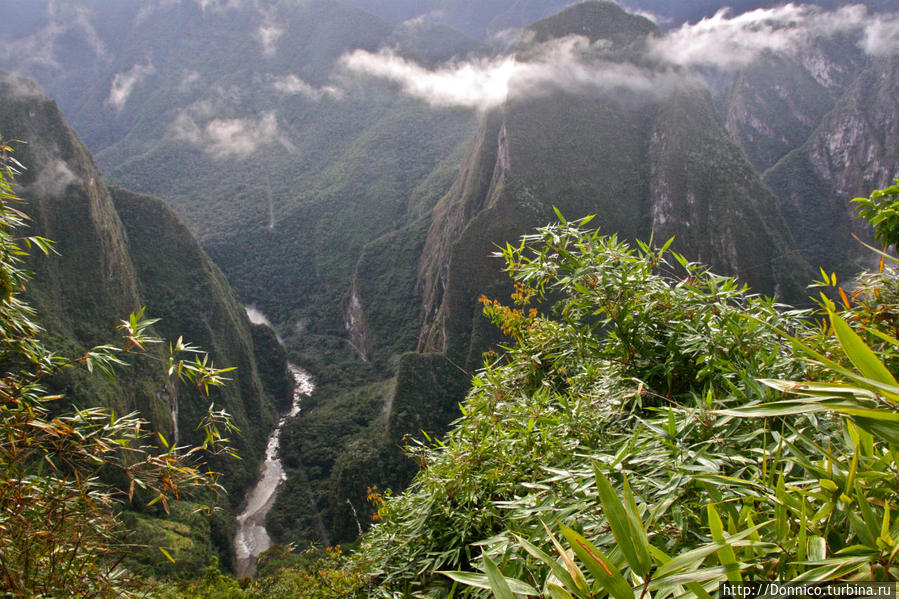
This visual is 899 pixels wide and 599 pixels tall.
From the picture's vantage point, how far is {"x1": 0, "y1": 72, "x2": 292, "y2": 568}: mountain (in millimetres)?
35469

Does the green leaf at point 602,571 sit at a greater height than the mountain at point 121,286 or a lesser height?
greater

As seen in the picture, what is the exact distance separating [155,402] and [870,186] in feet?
356

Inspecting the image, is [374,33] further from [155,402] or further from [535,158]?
[155,402]

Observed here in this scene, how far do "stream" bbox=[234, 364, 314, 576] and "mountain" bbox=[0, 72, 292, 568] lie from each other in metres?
1.24

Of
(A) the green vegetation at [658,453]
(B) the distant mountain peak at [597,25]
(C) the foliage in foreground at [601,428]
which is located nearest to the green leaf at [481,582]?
(A) the green vegetation at [658,453]

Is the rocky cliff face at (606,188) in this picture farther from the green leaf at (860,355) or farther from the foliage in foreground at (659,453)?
the green leaf at (860,355)

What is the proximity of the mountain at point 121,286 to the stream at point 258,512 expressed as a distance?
124cm

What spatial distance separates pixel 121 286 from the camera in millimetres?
42781

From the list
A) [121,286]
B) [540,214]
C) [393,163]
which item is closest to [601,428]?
[121,286]

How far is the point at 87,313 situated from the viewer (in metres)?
37.9

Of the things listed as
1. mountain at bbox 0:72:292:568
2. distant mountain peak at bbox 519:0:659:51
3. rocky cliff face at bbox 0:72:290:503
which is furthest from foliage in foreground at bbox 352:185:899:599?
distant mountain peak at bbox 519:0:659:51

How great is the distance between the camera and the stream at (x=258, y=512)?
118 ft

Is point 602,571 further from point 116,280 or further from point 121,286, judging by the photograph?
point 121,286

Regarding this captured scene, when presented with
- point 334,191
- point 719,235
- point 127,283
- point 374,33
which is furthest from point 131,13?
point 719,235
